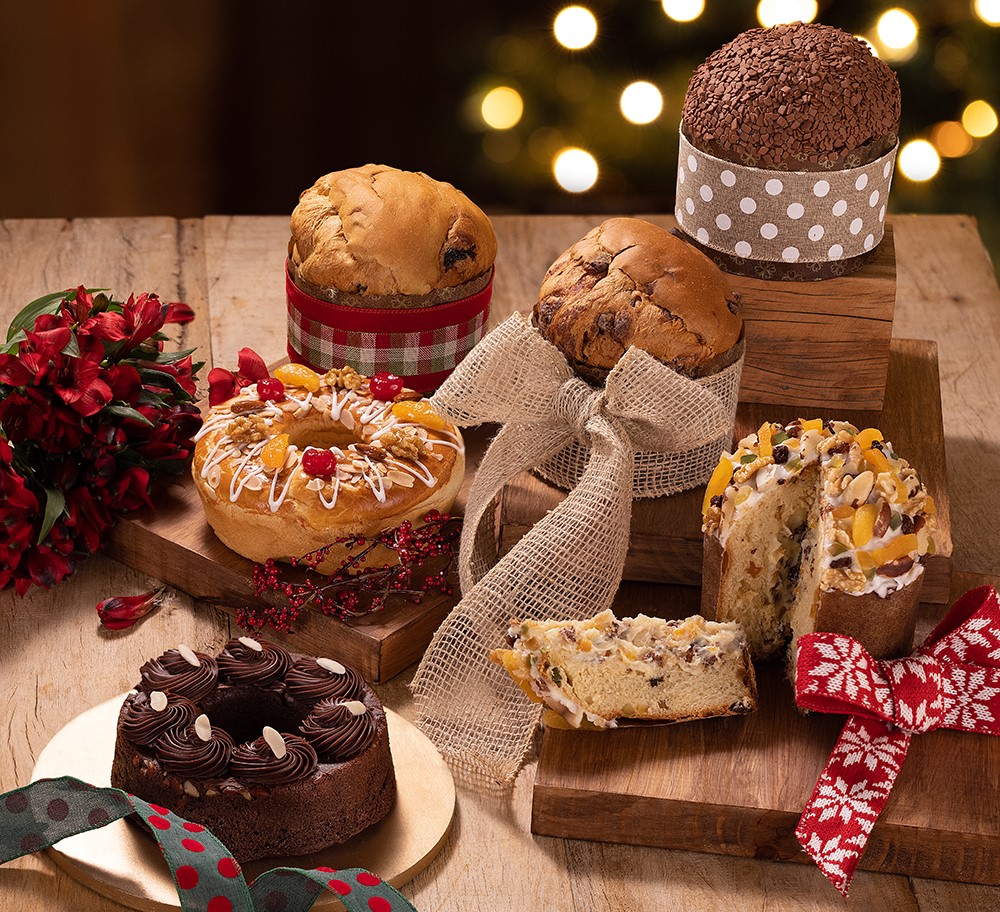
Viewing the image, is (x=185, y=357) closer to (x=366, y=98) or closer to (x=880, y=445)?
(x=880, y=445)

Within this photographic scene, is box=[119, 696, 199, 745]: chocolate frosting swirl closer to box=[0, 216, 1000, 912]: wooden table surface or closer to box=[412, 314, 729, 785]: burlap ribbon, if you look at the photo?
box=[0, 216, 1000, 912]: wooden table surface

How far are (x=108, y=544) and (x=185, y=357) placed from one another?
257 millimetres

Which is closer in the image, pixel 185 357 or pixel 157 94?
pixel 185 357

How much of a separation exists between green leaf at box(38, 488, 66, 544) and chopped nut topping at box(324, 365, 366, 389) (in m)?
0.33

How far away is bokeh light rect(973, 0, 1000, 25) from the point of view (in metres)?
2.46

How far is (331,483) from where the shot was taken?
1.56 m

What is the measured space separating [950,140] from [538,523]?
65.7 inches

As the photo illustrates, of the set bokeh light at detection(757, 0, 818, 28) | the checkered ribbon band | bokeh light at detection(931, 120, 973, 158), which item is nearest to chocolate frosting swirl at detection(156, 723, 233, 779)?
the checkered ribbon band

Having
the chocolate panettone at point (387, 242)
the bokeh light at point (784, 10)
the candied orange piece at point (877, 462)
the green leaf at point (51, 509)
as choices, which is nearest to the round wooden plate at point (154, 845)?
the green leaf at point (51, 509)

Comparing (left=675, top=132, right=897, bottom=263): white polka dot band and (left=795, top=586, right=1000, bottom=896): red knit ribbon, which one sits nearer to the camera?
(left=795, top=586, right=1000, bottom=896): red knit ribbon

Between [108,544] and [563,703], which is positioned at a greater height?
[563,703]

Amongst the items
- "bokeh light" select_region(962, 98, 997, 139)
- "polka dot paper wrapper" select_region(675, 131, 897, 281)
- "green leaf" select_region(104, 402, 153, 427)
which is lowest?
"green leaf" select_region(104, 402, 153, 427)

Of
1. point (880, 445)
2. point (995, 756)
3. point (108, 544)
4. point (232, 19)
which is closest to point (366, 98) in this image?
point (232, 19)

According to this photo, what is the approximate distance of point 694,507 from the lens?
1630 mm
